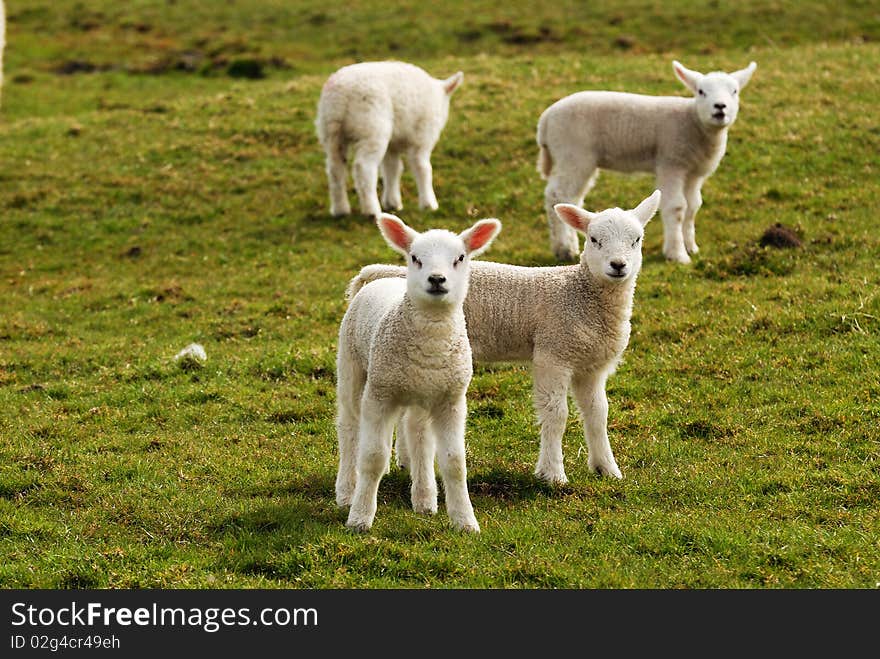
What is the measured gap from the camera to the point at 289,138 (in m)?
22.2

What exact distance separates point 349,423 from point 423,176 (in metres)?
10.5

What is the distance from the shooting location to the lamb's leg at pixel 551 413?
9.41 meters

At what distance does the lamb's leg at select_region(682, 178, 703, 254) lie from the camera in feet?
51.1

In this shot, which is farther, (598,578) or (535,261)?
(535,261)

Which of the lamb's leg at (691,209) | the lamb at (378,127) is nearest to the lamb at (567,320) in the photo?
the lamb's leg at (691,209)

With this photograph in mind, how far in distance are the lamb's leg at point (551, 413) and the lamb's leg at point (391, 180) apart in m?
9.99

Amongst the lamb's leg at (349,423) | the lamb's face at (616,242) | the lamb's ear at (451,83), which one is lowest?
the lamb's leg at (349,423)

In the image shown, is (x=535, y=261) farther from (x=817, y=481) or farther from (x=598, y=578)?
(x=598, y=578)

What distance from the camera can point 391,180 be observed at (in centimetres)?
1919

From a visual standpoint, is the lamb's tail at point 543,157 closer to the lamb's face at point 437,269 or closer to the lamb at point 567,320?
the lamb at point 567,320

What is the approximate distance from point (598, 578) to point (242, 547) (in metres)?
2.53

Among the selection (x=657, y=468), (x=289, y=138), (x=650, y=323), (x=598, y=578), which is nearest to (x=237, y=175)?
(x=289, y=138)

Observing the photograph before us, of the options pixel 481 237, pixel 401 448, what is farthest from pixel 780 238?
pixel 481 237

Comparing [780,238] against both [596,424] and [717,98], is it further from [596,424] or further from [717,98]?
[596,424]
